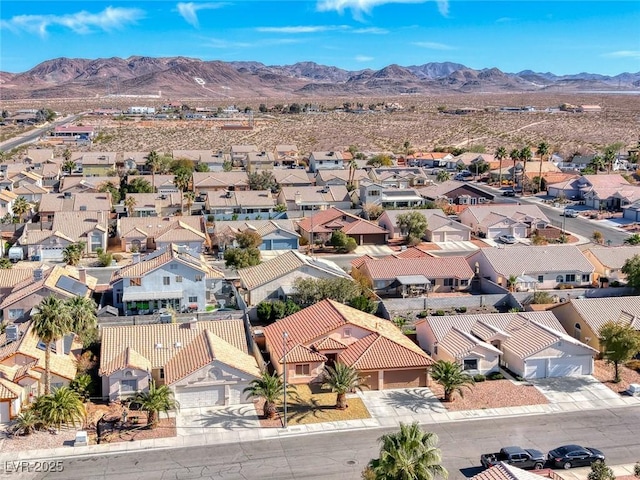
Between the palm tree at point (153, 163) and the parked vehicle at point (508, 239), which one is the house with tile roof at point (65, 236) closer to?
the palm tree at point (153, 163)

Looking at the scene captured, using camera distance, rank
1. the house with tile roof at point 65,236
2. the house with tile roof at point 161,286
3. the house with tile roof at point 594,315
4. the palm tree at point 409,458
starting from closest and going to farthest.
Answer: the palm tree at point 409,458 → the house with tile roof at point 594,315 → the house with tile roof at point 161,286 → the house with tile roof at point 65,236

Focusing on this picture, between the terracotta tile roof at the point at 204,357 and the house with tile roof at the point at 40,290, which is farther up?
the house with tile roof at the point at 40,290

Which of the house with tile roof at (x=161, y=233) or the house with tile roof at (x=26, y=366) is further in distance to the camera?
the house with tile roof at (x=161, y=233)

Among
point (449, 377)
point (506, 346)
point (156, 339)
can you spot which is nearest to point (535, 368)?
point (506, 346)

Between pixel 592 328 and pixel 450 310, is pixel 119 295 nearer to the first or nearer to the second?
pixel 450 310

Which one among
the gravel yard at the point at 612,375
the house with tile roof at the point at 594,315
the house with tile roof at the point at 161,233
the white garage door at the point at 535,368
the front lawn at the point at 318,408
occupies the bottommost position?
the gravel yard at the point at 612,375

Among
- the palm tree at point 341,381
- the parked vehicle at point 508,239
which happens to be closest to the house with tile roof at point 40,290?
the palm tree at point 341,381

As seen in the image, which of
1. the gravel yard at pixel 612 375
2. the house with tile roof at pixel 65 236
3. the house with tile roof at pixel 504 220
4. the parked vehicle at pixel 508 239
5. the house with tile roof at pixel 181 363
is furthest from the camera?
the house with tile roof at pixel 504 220

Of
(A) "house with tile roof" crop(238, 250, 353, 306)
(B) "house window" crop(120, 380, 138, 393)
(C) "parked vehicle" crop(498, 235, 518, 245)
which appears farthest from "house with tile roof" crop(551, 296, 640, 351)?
(C) "parked vehicle" crop(498, 235, 518, 245)
